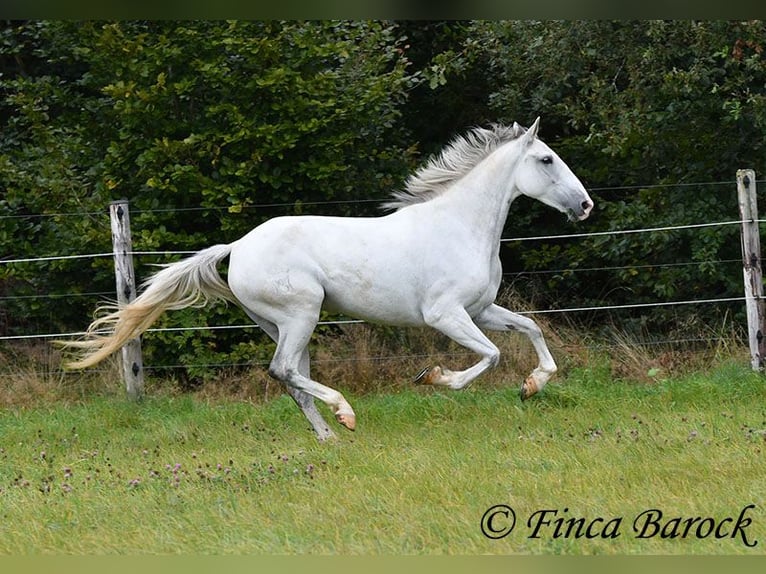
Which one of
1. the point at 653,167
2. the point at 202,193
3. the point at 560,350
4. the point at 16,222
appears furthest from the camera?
the point at 653,167

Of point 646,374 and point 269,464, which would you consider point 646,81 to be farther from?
point 269,464

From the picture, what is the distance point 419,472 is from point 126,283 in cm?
422

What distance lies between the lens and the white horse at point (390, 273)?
6559mm

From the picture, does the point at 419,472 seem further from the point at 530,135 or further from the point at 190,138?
the point at 190,138

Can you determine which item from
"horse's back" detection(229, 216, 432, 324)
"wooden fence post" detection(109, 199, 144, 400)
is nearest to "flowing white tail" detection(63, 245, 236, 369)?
"horse's back" detection(229, 216, 432, 324)

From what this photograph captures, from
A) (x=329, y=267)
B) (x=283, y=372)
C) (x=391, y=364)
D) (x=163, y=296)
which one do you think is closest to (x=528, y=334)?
(x=329, y=267)

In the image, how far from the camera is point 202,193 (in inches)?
369

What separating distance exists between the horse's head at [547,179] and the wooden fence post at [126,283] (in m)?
3.55

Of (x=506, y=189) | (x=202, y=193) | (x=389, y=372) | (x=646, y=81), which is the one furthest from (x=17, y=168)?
(x=646, y=81)

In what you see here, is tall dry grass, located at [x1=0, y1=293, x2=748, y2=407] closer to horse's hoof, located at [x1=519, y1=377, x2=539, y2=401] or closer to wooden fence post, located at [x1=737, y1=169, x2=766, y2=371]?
wooden fence post, located at [x1=737, y1=169, x2=766, y2=371]

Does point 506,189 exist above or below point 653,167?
above

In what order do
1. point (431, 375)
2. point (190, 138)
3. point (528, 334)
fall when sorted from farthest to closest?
point (190, 138)
point (528, 334)
point (431, 375)

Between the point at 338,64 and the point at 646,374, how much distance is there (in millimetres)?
4698

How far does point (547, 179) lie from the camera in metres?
6.89
